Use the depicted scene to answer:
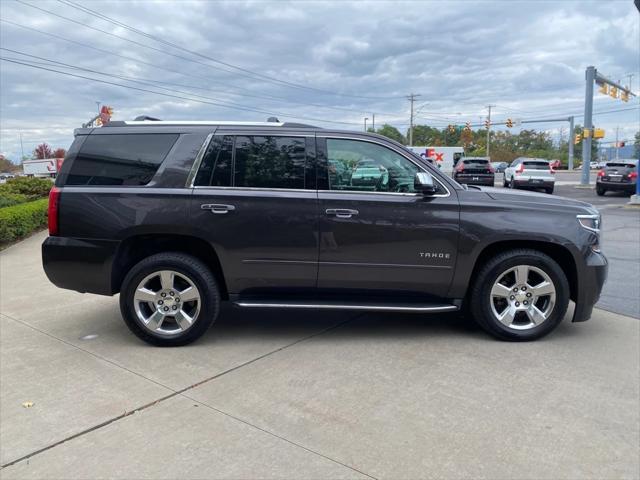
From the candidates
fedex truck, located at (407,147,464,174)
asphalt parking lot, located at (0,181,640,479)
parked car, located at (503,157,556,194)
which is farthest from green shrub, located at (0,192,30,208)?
fedex truck, located at (407,147,464,174)

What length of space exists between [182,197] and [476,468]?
10.1 feet

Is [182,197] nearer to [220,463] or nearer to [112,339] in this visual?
[112,339]

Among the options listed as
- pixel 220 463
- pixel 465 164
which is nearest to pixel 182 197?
pixel 220 463

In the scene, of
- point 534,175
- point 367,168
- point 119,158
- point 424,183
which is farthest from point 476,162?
point 119,158

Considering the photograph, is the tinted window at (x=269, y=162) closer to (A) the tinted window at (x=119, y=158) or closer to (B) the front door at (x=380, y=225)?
(B) the front door at (x=380, y=225)

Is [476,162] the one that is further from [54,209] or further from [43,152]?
[43,152]

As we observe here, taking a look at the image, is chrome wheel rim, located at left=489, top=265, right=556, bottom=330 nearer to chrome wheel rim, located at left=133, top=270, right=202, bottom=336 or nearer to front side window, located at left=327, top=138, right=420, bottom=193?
front side window, located at left=327, top=138, right=420, bottom=193

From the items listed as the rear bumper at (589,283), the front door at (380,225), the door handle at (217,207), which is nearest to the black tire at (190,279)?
the door handle at (217,207)

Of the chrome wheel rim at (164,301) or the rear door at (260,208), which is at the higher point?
the rear door at (260,208)

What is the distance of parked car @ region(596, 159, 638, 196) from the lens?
76.1ft

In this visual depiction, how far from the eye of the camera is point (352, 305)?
4523 mm

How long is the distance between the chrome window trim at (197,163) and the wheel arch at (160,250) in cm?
47

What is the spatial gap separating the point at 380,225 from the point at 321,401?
1624 mm

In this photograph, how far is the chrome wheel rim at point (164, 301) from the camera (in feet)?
14.9
